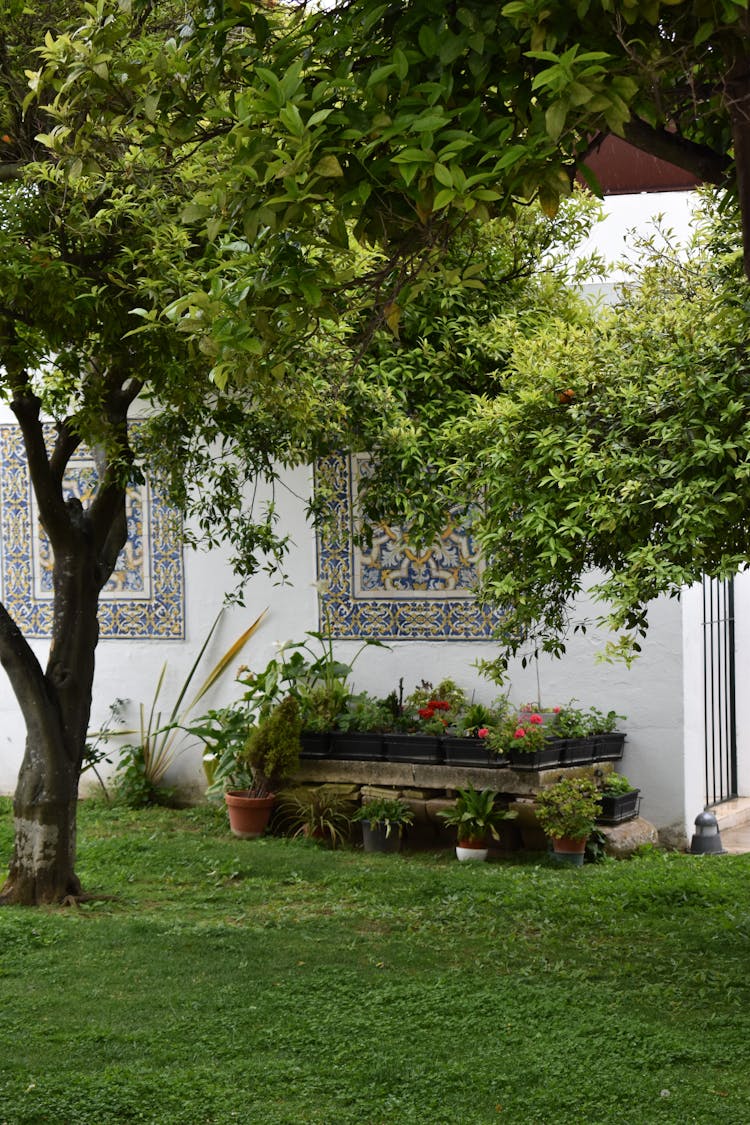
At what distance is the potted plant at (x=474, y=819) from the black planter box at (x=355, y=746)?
69 cm

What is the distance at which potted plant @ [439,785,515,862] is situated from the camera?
7.93 m

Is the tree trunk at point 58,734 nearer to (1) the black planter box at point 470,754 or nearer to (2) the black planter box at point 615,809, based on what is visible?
(1) the black planter box at point 470,754

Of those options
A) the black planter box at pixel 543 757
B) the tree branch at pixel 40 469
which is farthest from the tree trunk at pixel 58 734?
the black planter box at pixel 543 757

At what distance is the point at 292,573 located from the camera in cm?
948

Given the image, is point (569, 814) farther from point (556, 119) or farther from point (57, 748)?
point (556, 119)

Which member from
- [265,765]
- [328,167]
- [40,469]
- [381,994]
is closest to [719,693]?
[265,765]

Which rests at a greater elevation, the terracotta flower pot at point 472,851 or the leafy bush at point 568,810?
the leafy bush at point 568,810

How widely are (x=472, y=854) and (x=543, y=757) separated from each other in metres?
0.78

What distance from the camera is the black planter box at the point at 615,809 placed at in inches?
311

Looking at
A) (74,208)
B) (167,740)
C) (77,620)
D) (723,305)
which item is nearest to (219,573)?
(167,740)

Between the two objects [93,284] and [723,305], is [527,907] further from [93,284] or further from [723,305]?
[93,284]

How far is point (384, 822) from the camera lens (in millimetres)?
8281

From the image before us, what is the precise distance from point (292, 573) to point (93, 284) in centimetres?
425

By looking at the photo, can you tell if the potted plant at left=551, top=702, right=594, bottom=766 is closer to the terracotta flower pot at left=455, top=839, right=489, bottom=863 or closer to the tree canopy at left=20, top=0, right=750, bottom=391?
the terracotta flower pot at left=455, top=839, right=489, bottom=863
